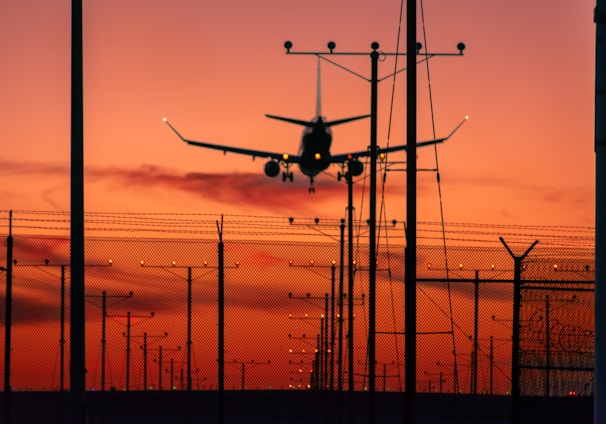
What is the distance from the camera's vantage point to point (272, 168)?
74.9m

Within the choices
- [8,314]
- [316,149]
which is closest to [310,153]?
[316,149]

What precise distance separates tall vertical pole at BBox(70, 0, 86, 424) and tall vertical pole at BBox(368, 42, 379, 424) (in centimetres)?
1638

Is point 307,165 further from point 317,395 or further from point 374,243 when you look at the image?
point 374,243

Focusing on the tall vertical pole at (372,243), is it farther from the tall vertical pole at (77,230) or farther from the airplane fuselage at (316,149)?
the airplane fuselage at (316,149)

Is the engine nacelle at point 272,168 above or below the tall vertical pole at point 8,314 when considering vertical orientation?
above

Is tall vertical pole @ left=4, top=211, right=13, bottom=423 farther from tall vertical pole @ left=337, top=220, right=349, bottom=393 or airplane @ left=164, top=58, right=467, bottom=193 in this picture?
airplane @ left=164, top=58, right=467, bottom=193

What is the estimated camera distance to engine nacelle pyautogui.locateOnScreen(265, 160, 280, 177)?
7494cm
